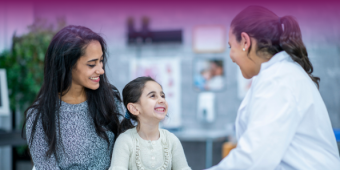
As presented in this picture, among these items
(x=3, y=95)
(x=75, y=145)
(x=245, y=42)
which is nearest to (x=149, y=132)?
(x=75, y=145)

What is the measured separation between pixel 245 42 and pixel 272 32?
10 centimetres

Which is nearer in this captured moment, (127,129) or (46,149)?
(46,149)

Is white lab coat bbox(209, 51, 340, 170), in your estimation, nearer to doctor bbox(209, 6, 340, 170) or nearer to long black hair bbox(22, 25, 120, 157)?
doctor bbox(209, 6, 340, 170)

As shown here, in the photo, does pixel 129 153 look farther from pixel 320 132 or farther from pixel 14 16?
pixel 14 16

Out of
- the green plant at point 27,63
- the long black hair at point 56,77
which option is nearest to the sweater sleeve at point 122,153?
the long black hair at point 56,77

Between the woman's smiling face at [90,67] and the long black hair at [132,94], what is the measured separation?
0.18 metres

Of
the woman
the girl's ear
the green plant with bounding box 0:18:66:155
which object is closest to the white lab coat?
the girl's ear

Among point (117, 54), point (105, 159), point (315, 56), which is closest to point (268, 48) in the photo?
point (105, 159)

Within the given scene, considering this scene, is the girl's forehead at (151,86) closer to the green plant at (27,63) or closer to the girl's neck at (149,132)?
the girl's neck at (149,132)

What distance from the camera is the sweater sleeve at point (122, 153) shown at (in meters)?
1.33

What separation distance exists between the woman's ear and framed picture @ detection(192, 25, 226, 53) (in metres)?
2.35

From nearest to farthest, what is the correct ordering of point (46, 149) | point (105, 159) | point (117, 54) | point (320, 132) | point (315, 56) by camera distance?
1. point (320, 132)
2. point (46, 149)
3. point (105, 159)
4. point (315, 56)
5. point (117, 54)

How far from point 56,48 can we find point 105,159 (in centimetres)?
55

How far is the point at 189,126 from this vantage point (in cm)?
355
